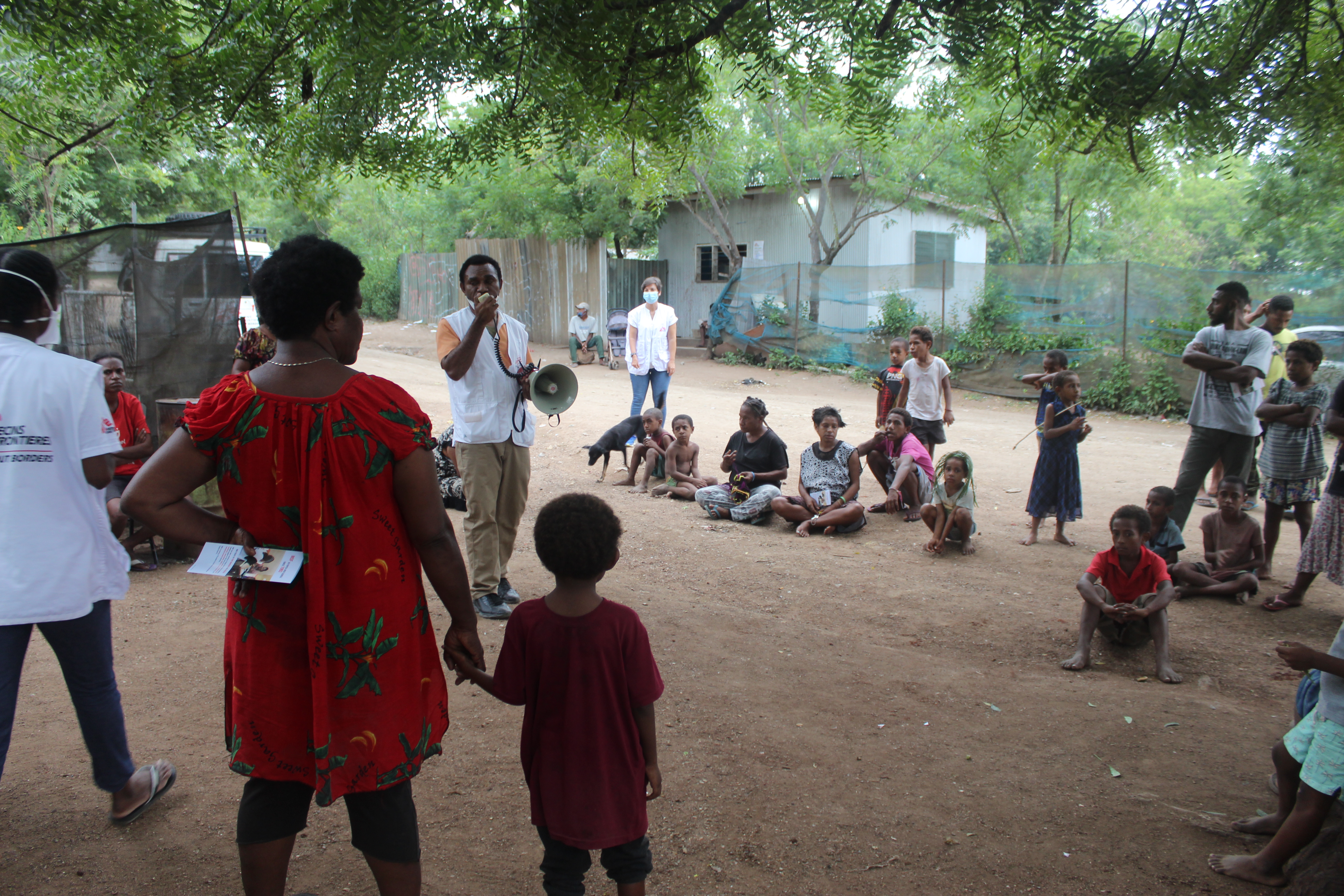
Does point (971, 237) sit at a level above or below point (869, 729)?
above

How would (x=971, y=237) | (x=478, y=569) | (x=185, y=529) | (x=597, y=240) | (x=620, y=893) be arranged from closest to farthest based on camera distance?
1. (x=185, y=529)
2. (x=620, y=893)
3. (x=478, y=569)
4. (x=597, y=240)
5. (x=971, y=237)

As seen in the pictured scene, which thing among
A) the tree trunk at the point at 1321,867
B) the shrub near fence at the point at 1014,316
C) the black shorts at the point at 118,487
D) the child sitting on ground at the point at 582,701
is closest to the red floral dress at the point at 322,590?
the child sitting on ground at the point at 582,701

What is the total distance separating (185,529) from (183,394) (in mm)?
5185

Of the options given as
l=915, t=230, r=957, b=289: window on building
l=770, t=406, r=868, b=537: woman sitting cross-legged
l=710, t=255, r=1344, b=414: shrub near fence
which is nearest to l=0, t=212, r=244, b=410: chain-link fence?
l=770, t=406, r=868, b=537: woman sitting cross-legged

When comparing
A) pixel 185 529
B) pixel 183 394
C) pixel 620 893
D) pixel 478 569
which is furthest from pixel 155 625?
pixel 620 893

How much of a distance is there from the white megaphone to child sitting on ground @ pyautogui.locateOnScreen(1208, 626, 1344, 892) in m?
3.92

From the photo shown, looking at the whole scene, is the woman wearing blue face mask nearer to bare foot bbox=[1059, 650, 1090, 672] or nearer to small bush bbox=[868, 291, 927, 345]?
bare foot bbox=[1059, 650, 1090, 672]

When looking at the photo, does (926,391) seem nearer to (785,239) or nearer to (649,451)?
(649,451)

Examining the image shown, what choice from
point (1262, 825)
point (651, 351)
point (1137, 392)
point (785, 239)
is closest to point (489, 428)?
point (1262, 825)

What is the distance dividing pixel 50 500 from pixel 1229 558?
19.9ft

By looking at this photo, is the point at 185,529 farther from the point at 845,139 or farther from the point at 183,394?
the point at 845,139

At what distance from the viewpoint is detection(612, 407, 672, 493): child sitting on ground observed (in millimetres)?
8438

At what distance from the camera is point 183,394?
21.0 ft

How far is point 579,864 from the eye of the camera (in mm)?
2158
